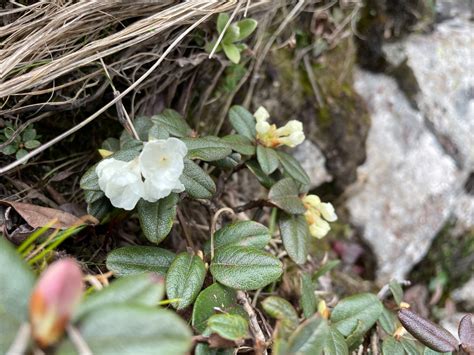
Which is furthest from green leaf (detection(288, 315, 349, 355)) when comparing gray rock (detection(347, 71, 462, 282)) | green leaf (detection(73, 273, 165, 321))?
gray rock (detection(347, 71, 462, 282))

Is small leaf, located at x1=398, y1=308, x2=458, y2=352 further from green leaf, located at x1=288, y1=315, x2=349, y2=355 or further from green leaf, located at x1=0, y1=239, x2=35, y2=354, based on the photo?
green leaf, located at x1=0, y1=239, x2=35, y2=354

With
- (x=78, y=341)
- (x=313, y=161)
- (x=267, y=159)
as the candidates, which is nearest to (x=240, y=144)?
(x=267, y=159)

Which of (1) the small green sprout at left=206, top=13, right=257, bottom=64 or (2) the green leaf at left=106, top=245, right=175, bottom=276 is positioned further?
(1) the small green sprout at left=206, top=13, right=257, bottom=64

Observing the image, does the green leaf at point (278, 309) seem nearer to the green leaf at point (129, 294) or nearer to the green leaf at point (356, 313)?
the green leaf at point (356, 313)

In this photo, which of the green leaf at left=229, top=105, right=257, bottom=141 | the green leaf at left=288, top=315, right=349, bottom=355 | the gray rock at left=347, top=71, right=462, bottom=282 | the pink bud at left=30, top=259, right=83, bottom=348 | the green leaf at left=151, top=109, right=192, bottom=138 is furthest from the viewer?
the gray rock at left=347, top=71, right=462, bottom=282

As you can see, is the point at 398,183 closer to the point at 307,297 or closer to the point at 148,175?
the point at 307,297
